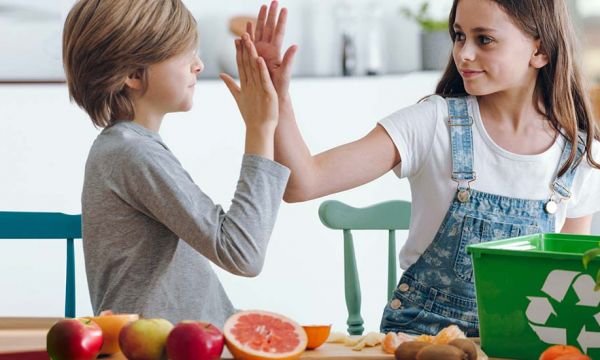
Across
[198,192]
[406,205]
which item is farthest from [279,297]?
[198,192]

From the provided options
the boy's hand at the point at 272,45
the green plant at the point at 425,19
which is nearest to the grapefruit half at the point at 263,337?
the boy's hand at the point at 272,45

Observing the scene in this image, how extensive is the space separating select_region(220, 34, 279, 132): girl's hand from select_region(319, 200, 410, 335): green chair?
0.62 m

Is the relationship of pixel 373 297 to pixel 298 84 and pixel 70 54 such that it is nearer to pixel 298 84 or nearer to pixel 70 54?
pixel 298 84

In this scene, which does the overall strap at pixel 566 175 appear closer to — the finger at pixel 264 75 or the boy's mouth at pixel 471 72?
the boy's mouth at pixel 471 72

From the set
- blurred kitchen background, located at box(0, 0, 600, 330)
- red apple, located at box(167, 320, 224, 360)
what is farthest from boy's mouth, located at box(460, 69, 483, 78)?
blurred kitchen background, located at box(0, 0, 600, 330)

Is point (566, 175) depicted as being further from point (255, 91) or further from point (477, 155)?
point (255, 91)

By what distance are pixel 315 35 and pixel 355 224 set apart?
165 cm

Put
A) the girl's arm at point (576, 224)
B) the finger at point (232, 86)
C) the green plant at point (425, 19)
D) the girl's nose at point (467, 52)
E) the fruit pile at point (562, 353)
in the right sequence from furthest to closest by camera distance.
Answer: the green plant at point (425, 19)
the girl's arm at point (576, 224)
the girl's nose at point (467, 52)
the finger at point (232, 86)
the fruit pile at point (562, 353)

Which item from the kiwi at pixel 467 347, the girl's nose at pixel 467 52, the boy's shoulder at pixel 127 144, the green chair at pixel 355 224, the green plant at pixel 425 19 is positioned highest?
the green plant at pixel 425 19

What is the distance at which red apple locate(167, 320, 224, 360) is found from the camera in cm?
113

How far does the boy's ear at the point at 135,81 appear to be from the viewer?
1650 millimetres

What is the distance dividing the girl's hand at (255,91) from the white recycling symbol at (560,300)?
50cm

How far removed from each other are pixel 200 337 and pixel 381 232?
8.37 feet

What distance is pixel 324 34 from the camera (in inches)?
145
